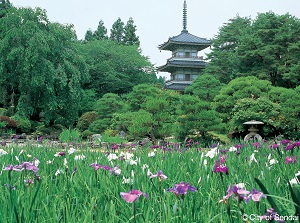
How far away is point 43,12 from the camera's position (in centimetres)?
1884

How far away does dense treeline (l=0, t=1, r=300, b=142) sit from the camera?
46.2 feet

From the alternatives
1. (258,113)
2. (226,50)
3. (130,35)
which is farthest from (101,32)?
(258,113)

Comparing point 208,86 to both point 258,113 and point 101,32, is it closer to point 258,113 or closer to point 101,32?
point 258,113

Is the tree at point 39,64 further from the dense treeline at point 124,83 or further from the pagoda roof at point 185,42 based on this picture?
the pagoda roof at point 185,42

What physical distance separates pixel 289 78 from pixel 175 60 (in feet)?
40.5

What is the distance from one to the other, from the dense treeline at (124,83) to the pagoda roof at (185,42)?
604 centimetres

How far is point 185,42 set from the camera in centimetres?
3062

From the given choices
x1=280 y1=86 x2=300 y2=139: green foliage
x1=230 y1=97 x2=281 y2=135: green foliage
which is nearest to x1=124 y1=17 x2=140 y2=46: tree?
x1=230 y1=97 x2=281 y2=135: green foliage

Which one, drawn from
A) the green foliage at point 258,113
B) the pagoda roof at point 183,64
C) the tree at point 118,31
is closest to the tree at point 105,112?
the green foliage at point 258,113

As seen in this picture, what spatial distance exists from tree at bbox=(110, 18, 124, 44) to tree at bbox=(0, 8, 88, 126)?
53.7 ft

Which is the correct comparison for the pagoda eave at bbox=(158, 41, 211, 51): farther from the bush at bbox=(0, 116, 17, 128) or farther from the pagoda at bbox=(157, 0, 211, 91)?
the bush at bbox=(0, 116, 17, 128)

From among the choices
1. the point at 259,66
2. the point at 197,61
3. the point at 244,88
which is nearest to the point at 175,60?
the point at 197,61

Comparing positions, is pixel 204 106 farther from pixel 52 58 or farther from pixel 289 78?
pixel 52 58

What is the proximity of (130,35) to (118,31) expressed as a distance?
224 centimetres
